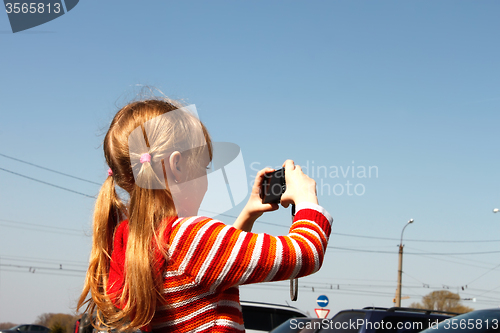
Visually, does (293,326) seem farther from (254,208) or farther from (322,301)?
(322,301)

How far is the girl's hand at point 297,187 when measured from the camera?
1479 millimetres

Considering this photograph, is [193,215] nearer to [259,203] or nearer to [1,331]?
[259,203]

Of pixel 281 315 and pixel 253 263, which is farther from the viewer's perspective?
pixel 281 315

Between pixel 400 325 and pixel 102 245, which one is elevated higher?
pixel 102 245

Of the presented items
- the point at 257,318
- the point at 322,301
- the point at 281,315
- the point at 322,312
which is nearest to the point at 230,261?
the point at 257,318

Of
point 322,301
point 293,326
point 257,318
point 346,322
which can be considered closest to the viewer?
point 346,322

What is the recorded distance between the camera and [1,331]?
89.8ft

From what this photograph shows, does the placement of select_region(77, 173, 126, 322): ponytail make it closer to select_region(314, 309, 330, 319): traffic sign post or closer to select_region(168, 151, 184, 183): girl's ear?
select_region(168, 151, 184, 183): girl's ear

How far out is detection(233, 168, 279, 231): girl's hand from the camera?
5.60 ft

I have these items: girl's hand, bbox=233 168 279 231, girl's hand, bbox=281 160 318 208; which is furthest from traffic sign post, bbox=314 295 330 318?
girl's hand, bbox=281 160 318 208

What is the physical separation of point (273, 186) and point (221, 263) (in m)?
0.40

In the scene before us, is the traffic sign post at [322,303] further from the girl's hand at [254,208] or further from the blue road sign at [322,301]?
the girl's hand at [254,208]

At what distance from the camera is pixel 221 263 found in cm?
133

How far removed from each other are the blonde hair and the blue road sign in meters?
12.7
